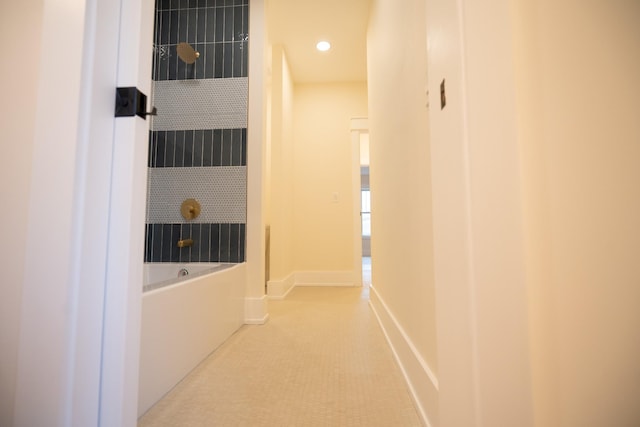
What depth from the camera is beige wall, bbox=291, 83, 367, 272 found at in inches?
146

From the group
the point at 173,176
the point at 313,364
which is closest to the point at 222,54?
the point at 173,176

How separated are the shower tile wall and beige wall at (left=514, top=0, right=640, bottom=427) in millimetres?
1866

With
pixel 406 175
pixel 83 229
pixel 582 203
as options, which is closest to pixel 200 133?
pixel 406 175

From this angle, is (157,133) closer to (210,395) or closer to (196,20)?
(196,20)

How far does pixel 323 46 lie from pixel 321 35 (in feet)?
0.51

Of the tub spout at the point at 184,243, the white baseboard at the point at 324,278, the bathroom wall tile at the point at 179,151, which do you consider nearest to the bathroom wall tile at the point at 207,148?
the bathroom wall tile at the point at 179,151

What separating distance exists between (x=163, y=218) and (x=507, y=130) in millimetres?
2175

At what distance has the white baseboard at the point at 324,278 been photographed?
12.0 ft

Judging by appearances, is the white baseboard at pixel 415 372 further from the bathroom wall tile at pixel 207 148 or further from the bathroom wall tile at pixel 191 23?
the bathroom wall tile at pixel 191 23

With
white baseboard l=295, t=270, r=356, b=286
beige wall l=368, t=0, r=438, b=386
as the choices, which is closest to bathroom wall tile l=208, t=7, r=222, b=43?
beige wall l=368, t=0, r=438, b=386

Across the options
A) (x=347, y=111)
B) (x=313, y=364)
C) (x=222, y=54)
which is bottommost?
(x=313, y=364)

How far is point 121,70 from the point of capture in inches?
27.9

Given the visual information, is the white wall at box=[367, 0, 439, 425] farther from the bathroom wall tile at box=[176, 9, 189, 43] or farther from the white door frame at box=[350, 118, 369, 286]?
the white door frame at box=[350, 118, 369, 286]

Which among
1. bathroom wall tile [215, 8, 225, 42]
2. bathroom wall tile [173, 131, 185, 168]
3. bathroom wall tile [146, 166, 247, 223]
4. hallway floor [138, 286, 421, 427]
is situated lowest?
hallway floor [138, 286, 421, 427]
